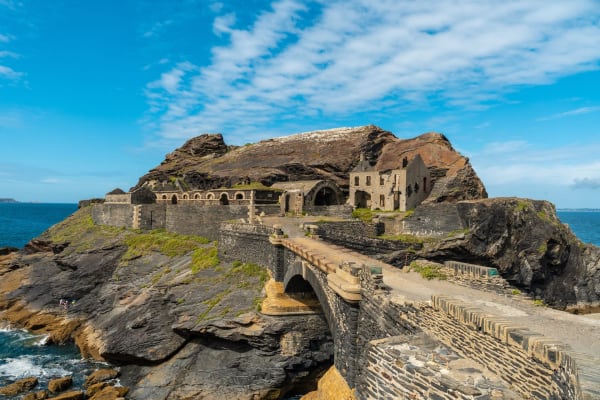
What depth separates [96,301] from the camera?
32.3 meters

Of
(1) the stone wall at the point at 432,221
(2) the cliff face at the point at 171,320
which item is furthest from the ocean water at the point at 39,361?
(1) the stone wall at the point at 432,221

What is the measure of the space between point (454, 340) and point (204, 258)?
25.4 m

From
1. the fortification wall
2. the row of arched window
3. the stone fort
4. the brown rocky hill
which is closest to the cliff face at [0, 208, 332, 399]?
the stone fort

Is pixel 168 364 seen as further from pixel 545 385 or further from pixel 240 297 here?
pixel 545 385

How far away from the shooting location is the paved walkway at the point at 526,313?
641 cm

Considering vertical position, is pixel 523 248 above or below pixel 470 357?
below

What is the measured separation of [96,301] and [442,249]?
30.2 metres

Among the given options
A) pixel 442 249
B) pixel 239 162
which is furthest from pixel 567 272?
pixel 239 162

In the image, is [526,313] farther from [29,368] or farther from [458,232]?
[29,368]

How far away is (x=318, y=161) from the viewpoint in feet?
161

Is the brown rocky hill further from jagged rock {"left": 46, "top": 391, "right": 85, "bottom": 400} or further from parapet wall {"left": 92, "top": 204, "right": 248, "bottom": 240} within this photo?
jagged rock {"left": 46, "top": 391, "right": 85, "bottom": 400}

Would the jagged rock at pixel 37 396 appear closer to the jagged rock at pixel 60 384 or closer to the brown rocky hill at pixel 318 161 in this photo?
the jagged rock at pixel 60 384

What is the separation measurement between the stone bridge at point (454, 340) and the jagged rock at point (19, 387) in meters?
19.6

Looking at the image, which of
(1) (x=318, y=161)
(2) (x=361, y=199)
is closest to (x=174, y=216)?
(1) (x=318, y=161)
